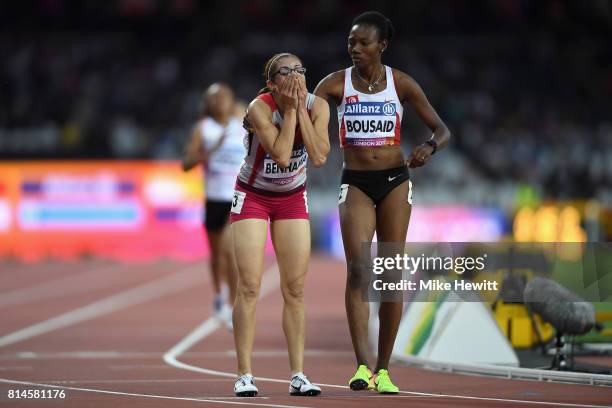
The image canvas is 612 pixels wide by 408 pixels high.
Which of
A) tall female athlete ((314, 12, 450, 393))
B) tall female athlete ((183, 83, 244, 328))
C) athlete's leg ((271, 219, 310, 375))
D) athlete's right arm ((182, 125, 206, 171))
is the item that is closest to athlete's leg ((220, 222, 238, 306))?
tall female athlete ((183, 83, 244, 328))

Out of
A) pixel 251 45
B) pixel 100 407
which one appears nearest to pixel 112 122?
pixel 251 45

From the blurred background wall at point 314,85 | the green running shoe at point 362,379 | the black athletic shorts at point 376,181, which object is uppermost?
the blurred background wall at point 314,85

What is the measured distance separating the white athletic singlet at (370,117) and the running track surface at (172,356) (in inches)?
66.0

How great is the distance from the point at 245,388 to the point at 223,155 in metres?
6.15

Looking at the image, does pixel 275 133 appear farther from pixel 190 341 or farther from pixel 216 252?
pixel 216 252

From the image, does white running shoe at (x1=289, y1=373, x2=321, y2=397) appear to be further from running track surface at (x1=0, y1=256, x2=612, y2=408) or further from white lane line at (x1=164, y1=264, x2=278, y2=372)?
white lane line at (x1=164, y1=264, x2=278, y2=372)

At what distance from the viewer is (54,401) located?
8688 mm

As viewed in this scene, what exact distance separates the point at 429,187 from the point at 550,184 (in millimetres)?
2773

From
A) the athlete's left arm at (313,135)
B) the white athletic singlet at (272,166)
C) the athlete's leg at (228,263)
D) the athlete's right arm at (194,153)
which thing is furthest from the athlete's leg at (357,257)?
the athlete's right arm at (194,153)

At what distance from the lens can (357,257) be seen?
9242 millimetres

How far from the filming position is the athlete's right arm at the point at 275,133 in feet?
28.8

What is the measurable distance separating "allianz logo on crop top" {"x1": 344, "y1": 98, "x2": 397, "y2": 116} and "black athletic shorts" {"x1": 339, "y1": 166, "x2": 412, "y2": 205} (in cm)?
38

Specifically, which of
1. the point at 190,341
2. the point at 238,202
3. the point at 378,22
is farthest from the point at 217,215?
the point at 378,22

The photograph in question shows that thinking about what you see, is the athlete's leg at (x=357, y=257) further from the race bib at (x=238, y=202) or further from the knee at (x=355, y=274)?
the race bib at (x=238, y=202)
